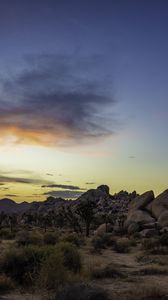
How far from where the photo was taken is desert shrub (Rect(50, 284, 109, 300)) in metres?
10.5

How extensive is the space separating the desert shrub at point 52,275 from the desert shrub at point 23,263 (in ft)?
1.72

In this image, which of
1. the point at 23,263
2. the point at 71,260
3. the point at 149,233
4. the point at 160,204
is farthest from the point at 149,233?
the point at 23,263

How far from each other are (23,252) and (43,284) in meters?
3.19

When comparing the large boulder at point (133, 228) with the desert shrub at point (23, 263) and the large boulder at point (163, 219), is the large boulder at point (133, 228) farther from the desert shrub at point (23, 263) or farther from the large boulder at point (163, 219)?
the desert shrub at point (23, 263)

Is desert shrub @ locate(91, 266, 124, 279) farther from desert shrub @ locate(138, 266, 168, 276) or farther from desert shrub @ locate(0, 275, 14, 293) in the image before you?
desert shrub @ locate(0, 275, 14, 293)

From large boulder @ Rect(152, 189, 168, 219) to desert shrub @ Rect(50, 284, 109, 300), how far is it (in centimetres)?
5150

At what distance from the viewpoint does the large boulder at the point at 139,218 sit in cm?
5938

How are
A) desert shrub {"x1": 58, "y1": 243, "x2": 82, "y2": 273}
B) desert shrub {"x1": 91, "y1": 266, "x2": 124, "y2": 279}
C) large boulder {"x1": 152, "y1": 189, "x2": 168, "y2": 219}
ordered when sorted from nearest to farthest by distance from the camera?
1. desert shrub {"x1": 91, "y1": 266, "x2": 124, "y2": 279}
2. desert shrub {"x1": 58, "y1": 243, "x2": 82, "y2": 273}
3. large boulder {"x1": 152, "y1": 189, "x2": 168, "y2": 219}

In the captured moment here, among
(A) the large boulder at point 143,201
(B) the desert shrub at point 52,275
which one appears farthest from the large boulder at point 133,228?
(B) the desert shrub at point 52,275

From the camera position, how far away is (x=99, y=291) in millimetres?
11367

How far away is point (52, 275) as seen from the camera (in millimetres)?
14086

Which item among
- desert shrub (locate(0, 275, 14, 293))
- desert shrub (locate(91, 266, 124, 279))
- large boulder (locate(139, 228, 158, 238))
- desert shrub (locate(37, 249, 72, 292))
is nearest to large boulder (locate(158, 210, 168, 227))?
large boulder (locate(139, 228, 158, 238))

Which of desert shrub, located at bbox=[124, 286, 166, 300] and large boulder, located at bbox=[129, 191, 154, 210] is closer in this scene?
desert shrub, located at bbox=[124, 286, 166, 300]

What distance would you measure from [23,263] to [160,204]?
162ft
